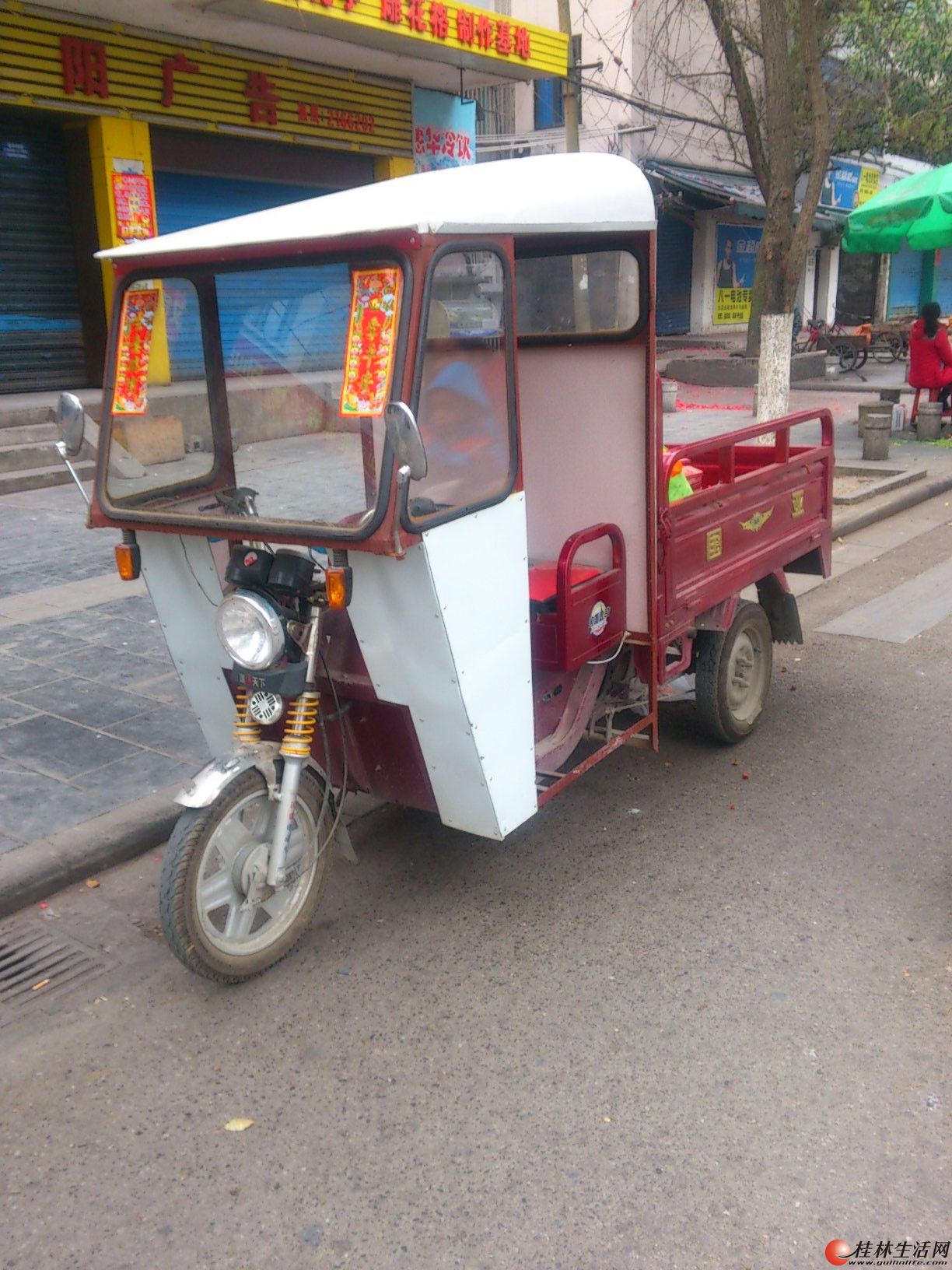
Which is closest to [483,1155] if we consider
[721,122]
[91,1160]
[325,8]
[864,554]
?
[91,1160]

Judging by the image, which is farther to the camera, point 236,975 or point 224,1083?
point 236,975

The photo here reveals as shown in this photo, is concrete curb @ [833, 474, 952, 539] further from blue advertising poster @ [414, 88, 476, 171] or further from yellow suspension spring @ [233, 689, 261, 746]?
blue advertising poster @ [414, 88, 476, 171]

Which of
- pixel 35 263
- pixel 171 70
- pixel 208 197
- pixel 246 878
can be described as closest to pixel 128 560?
pixel 246 878

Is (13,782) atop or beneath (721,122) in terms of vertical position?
beneath

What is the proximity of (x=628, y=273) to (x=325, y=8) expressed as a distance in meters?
8.59

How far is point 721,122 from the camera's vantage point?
65.9 ft

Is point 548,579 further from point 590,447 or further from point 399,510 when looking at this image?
point 399,510

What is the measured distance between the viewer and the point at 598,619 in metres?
3.81

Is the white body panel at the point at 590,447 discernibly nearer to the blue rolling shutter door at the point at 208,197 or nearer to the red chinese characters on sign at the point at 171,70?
the blue rolling shutter door at the point at 208,197

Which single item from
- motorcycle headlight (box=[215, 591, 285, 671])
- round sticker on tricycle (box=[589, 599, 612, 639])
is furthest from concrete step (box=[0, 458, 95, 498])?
motorcycle headlight (box=[215, 591, 285, 671])

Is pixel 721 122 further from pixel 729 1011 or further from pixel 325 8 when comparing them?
pixel 729 1011

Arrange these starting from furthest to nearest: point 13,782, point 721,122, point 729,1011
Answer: point 721,122 < point 13,782 < point 729,1011

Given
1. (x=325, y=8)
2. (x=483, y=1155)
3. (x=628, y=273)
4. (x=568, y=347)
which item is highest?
(x=325, y=8)

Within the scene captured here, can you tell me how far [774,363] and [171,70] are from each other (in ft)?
22.2
